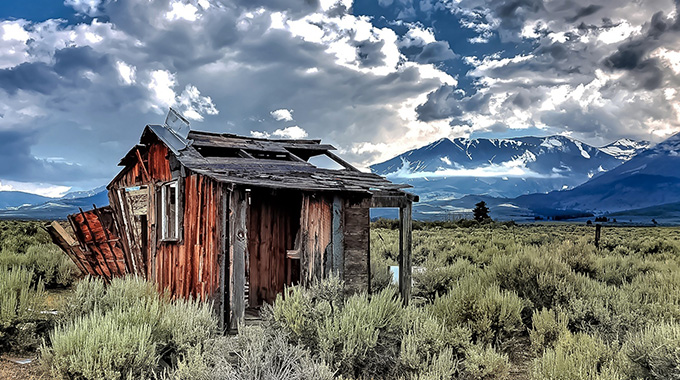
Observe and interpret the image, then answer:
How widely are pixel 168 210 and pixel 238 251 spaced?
8.71ft

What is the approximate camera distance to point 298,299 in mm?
6738

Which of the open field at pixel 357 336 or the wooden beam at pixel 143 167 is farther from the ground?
the wooden beam at pixel 143 167

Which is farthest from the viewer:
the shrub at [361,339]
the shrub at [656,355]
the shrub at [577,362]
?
the shrub at [361,339]

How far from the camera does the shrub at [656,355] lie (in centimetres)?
546

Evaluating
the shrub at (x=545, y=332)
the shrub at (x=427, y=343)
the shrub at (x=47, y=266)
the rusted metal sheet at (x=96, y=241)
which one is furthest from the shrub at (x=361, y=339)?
the shrub at (x=47, y=266)

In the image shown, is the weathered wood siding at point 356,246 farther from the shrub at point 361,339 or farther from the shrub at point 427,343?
the shrub at point 361,339

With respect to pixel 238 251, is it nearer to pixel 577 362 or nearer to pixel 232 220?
pixel 232 220

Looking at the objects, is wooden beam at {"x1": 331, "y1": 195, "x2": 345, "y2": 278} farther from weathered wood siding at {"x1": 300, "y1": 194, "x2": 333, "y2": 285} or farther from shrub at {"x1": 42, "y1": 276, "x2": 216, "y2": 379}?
shrub at {"x1": 42, "y1": 276, "x2": 216, "y2": 379}

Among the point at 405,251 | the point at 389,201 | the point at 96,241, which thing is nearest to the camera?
the point at 389,201

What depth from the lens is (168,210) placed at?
994 cm

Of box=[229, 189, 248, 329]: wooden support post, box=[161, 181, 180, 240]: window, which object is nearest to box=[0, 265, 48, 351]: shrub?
box=[229, 189, 248, 329]: wooden support post

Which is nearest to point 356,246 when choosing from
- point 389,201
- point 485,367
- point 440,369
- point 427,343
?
point 389,201

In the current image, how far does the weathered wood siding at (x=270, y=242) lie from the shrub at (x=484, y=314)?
12.5 feet

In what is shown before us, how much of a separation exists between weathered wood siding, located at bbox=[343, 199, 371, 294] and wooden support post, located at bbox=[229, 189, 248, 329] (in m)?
1.97
